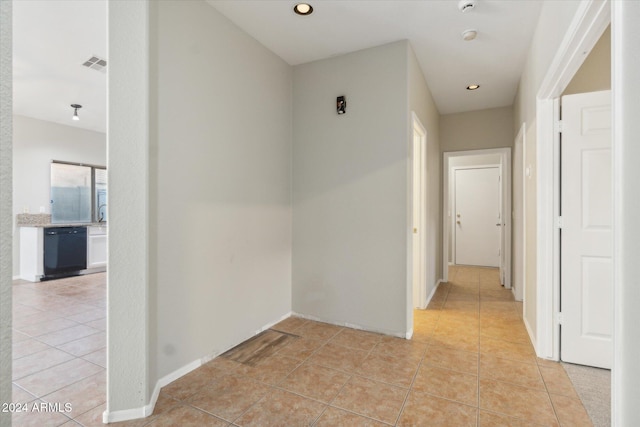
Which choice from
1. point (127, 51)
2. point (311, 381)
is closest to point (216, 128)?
point (127, 51)

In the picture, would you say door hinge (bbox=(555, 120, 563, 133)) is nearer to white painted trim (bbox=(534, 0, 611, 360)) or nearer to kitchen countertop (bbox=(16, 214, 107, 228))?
white painted trim (bbox=(534, 0, 611, 360))

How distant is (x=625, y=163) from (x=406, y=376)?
5.86 feet

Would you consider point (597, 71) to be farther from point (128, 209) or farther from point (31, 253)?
point (31, 253)

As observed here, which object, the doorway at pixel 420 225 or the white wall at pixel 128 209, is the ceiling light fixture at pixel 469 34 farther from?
the white wall at pixel 128 209

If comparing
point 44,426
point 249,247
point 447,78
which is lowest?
point 44,426

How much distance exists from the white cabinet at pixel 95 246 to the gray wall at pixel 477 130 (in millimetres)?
6311

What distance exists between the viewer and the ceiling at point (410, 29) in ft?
7.98

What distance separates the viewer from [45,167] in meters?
5.62

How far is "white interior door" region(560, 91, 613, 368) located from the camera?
7.38 ft

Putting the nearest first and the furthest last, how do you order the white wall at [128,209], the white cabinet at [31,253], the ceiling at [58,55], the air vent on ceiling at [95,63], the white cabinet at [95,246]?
the white wall at [128,209] < the ceiling at [58,55] < the air vent on ceiling at [95,63] < the white cabinet at [31,253] < the white cabinet at [95,246]

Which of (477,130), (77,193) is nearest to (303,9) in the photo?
(477,130)

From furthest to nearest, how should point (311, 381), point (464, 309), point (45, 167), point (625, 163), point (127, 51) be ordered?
point (45, 167), point (464, 309), point (311, 381), point (127, 51), point (625, 163)

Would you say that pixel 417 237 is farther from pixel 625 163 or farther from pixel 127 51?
pixel 127 51

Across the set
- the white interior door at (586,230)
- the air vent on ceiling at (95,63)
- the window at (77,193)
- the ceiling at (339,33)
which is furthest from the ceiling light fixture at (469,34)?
the window at (77,193)
